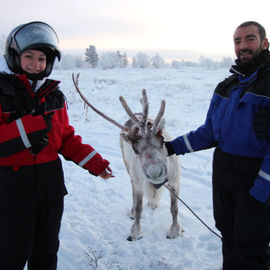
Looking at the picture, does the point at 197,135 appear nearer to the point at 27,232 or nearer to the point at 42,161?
the point at 42,161

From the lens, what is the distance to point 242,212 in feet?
6.29

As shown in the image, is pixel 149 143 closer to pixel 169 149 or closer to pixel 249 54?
pixel 169 149

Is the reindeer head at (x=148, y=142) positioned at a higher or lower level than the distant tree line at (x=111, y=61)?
lower

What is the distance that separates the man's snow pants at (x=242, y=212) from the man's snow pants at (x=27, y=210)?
1.44 metres

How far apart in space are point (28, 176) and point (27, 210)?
0.90 ft

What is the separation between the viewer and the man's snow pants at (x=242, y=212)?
1.87 meters

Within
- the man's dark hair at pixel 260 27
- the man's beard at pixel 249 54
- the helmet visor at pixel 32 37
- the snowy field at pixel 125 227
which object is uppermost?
the man's dark hair at pixel 260 27

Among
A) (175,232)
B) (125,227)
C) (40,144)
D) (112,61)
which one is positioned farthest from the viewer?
(112,61)

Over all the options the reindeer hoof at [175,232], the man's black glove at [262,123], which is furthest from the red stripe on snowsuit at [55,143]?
the reindeer hoof at [175,232]

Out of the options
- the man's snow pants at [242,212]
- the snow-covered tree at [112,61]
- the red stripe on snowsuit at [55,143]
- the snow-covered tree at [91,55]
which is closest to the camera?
the red stripe on snowsuit at [55,143]

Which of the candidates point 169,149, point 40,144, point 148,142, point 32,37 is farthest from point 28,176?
point 169,149

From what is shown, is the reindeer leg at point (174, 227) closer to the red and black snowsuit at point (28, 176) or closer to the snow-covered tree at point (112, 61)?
the red and black snowsuit at point (28, 176)

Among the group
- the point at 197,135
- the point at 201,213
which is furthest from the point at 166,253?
the point at 197,135

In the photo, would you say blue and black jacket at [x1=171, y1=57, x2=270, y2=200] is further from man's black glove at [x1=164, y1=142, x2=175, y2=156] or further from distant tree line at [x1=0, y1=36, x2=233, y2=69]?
distant tree line at [x1=0, y1=36, x2=233, y2=69]
